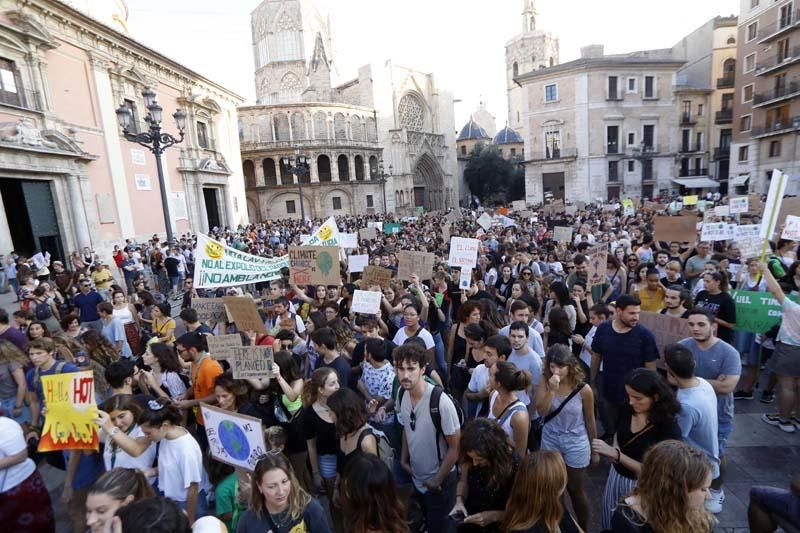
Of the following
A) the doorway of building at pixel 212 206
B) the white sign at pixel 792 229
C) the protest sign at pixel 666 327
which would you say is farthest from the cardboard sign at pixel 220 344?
the doorway of building at pixel 212 206

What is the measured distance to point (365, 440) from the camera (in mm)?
2766

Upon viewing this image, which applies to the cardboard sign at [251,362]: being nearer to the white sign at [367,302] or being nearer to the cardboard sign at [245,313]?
the cardboard sign at [245,313]

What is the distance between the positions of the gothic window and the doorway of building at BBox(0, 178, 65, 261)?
133 ft

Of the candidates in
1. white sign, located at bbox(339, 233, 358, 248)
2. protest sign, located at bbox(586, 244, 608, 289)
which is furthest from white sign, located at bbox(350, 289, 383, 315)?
white sign, located at bbox(339, 233, 358, 248)

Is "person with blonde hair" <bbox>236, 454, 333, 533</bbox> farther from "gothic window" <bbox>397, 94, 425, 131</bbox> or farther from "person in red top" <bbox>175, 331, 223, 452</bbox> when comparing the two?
"gothic window" <bbox>397, 94, 425, 131</bbox>

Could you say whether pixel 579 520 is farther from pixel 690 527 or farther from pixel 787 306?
pixel 787 306

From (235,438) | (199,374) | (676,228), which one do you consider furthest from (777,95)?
(235,438)

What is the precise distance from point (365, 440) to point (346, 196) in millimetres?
43609

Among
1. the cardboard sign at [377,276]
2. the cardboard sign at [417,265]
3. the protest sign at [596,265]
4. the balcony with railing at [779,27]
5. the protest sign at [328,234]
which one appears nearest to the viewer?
the protest sign at [596,265]

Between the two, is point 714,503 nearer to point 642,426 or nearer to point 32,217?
point 642,426

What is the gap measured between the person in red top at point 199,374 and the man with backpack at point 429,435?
1894mm

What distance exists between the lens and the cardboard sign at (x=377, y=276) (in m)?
6.46

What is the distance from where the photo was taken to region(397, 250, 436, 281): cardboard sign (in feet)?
22.8

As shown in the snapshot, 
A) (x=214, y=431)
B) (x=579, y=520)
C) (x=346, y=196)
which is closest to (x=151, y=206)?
(x=214, y=431)
